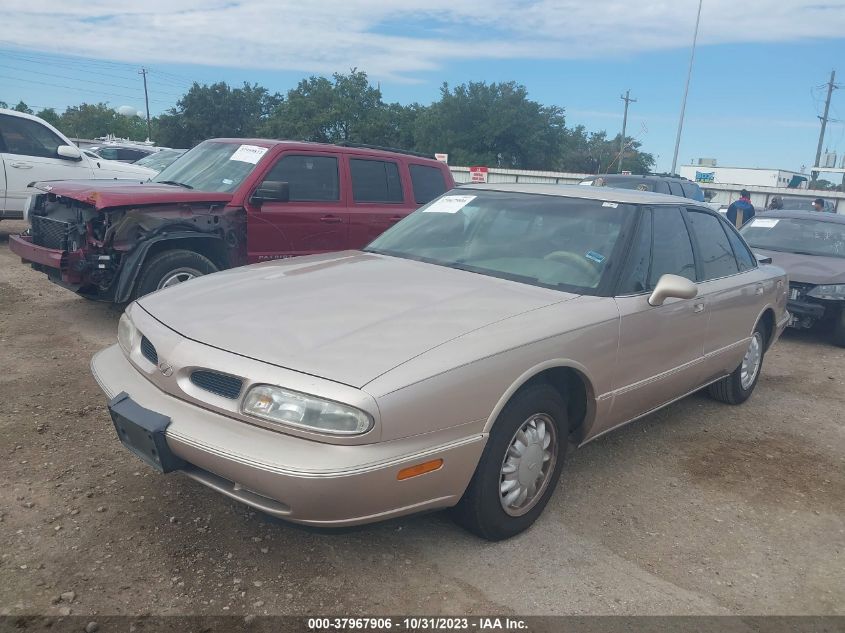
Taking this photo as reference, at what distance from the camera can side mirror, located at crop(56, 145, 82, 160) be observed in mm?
9844

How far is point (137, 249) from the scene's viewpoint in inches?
221

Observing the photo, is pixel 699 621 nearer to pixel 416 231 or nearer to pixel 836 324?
pixel 416 231

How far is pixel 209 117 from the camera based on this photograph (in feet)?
190

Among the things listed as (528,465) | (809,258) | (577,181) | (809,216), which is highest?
(809,216)

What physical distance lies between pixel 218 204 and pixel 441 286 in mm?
3307

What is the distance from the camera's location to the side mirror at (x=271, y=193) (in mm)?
6121

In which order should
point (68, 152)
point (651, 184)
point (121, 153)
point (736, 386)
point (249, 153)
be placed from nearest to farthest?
1. point (736, 386)
2. point (249, 153)
3. point (68, 152)
4. point (651, 184)
5. point (121, 153)

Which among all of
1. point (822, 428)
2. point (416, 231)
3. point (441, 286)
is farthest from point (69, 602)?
point (822, 428)

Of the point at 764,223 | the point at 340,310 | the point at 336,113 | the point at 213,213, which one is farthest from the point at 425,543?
the point at 336,113

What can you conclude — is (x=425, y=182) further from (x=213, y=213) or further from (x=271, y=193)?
(x=213, y=213)

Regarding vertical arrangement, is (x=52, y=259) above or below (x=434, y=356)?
below

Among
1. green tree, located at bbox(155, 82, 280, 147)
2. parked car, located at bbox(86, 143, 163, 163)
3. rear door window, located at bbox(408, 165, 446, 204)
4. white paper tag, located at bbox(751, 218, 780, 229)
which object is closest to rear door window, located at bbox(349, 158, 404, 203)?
rear door window, located at bbox(408, 165, 446, 204)

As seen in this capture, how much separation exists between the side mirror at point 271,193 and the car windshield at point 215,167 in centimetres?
23

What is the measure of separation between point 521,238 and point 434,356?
1.52 metres
